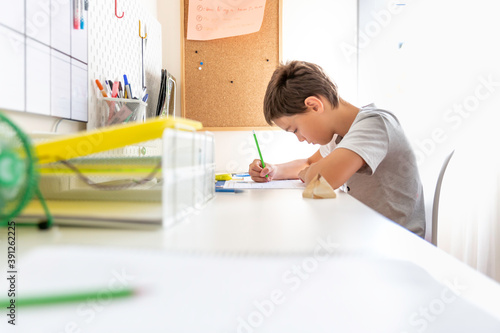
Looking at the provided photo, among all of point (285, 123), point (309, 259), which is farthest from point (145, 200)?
point (285, 123)

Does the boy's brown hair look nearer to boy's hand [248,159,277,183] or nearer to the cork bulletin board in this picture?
boy's hand [248,159,277,183]

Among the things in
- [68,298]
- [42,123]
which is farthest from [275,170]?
[68,298]

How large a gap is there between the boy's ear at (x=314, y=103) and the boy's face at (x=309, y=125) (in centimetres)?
2

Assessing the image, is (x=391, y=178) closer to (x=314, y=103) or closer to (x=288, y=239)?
(x=314, y=103)

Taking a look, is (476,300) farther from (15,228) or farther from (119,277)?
(15,228)

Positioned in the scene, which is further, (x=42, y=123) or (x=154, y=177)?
(x=42, y=123)

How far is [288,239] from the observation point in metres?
0.34

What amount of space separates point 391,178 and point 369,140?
0.66 ft

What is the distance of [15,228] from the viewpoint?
0.38 m

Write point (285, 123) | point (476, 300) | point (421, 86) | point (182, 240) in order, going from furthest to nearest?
point (421, 86), point (285, 123), point (182, 240), point (476, 300)

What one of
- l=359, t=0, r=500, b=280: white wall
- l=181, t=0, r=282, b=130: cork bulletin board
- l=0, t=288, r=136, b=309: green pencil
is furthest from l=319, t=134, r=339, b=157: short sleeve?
l=0, t=288, r=136, b=309: green pencil

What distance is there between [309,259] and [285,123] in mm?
877

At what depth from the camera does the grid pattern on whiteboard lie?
3.00 feet

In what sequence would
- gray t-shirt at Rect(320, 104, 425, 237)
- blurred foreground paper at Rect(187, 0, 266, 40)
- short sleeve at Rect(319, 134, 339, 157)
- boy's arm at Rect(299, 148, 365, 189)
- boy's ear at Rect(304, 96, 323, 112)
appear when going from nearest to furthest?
boy's arm at Rect(299, 148, 365, 189) < gray t-shirt at Rect(320, 104, 425, 237) < boy's ear at Rect(304, 96, 323, 112) < short sleeve at Rect(319, 134, 339, 157) < blurred foreground paper at Rect(187, 0, 266, 40)
